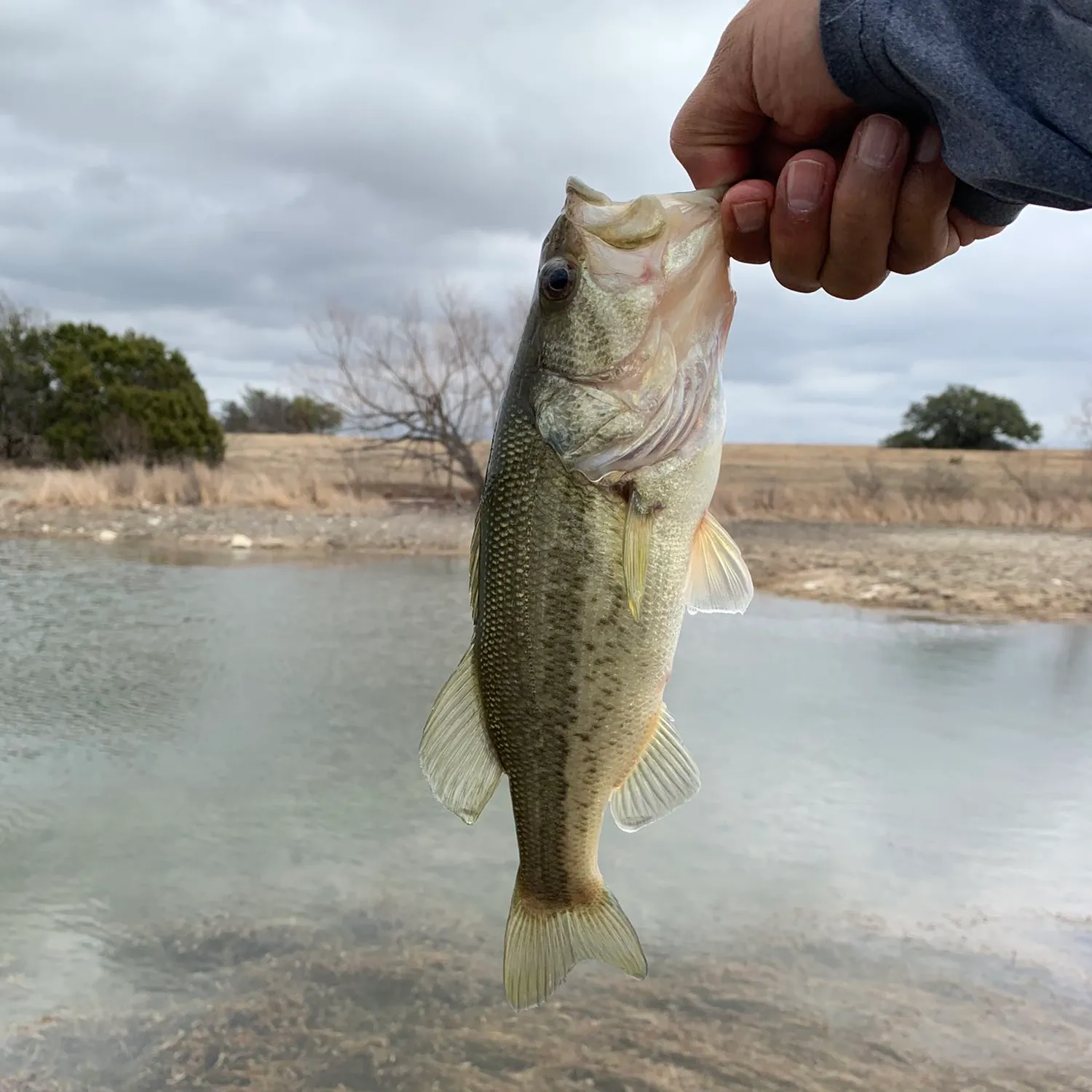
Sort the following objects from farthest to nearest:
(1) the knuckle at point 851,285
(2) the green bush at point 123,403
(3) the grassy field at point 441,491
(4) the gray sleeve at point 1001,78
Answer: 1. (2) the green bush at point 123,403
2. (3) the grassy field at point 441,491
3. (1) the knuckle at point 851,285
4. (4) the gray sleeve at point 1001,78

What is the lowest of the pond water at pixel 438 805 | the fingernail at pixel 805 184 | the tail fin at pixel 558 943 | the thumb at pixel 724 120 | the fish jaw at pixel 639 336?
the pond water at pixel 438 805

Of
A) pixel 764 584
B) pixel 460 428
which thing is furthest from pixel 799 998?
pixel 460 428

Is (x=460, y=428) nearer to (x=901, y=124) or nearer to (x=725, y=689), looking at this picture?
(x=725, y=689)

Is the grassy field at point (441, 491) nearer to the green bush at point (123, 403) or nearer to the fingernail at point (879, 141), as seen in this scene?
the green bush at point (123, 403)

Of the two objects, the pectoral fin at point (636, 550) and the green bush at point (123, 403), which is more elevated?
the green bush at point (123, 403)

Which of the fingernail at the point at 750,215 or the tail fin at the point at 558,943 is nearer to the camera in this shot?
the fingernail at the point at 750,215

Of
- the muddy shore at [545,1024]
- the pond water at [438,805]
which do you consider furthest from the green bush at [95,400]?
the muddy shore at [545,1024]

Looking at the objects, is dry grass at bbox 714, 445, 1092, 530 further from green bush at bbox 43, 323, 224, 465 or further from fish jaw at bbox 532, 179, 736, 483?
fish jaw at bbox 532, 179, 736, 483

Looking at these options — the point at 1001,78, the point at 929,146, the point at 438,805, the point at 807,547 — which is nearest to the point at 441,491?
the point at 807,547

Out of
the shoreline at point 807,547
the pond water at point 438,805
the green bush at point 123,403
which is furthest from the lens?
the green bush at point 123,403

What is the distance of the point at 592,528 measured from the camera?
5.23 feet

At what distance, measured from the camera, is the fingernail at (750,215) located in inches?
63.9

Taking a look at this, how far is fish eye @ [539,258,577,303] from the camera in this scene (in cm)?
162

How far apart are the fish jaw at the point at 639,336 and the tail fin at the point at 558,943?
0.87 metres
